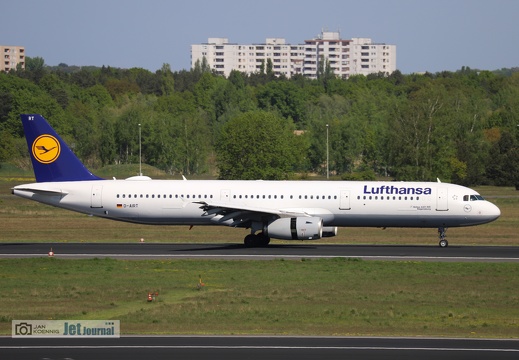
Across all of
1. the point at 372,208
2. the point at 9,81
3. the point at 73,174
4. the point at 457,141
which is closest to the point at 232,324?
the point at 372,208

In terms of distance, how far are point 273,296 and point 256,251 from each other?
13.5m

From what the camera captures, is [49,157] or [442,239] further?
[49,157]

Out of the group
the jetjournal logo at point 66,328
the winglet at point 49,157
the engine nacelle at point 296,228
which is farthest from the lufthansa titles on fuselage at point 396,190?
the jetjournal logo at point 66,328

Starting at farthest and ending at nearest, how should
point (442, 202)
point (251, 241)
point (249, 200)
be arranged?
point (249, 200), point (251, 241), point (442, 202)

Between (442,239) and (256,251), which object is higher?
(442,239)

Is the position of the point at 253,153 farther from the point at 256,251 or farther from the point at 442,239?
the point at 256,251

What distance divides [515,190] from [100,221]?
56.2 meters

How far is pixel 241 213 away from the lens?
45.7m

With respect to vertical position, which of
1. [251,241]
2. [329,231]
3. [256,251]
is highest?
[329,231]

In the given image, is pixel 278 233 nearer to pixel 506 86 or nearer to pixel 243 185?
pixel 243 185

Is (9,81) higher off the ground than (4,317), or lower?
higher

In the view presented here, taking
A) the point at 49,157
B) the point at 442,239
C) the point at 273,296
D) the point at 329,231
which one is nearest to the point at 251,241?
the point at 329,231

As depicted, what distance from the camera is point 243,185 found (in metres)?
48.1
